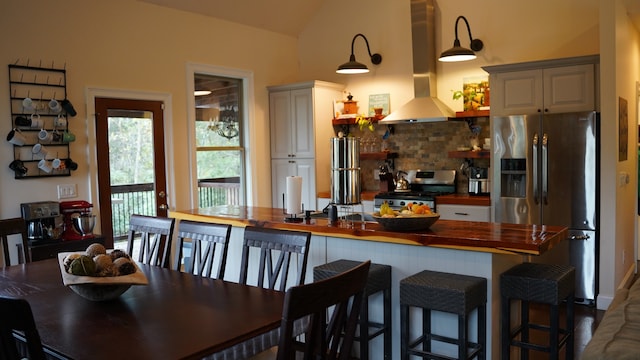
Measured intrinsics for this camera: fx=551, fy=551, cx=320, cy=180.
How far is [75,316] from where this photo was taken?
226 cm

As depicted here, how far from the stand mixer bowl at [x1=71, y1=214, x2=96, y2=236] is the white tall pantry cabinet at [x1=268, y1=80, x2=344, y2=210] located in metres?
2.60

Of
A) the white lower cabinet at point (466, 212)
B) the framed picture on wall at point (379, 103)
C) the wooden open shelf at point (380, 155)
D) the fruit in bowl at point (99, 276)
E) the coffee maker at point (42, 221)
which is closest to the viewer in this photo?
the fruit in bowl at point (99, 276)

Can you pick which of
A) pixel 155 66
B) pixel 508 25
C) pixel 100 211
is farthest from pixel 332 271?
pixel 508 25

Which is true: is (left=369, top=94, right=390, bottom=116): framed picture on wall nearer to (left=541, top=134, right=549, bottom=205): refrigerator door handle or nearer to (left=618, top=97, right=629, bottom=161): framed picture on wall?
(left=541, top=134, right=549, bottom=205): refrigerator door handle

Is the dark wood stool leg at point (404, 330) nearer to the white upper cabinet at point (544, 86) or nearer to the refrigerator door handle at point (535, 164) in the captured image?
the refrigerator door handle at point (535, 164)

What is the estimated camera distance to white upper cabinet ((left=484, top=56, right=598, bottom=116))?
489 cm

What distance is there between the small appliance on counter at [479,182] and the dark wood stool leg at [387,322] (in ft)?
9.35

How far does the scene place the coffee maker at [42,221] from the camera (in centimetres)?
441

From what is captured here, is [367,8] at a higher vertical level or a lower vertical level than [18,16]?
higher

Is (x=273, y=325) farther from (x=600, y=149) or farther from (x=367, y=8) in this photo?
(x=367, y=8)

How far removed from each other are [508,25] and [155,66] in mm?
3707

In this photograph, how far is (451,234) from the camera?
3158mm

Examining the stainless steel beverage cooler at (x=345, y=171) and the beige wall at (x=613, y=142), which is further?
the beige wall at (x=613, y=142)

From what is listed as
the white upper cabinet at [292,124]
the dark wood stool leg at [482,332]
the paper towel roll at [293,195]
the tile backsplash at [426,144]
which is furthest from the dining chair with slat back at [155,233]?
the tile backsplash at [426,144]
